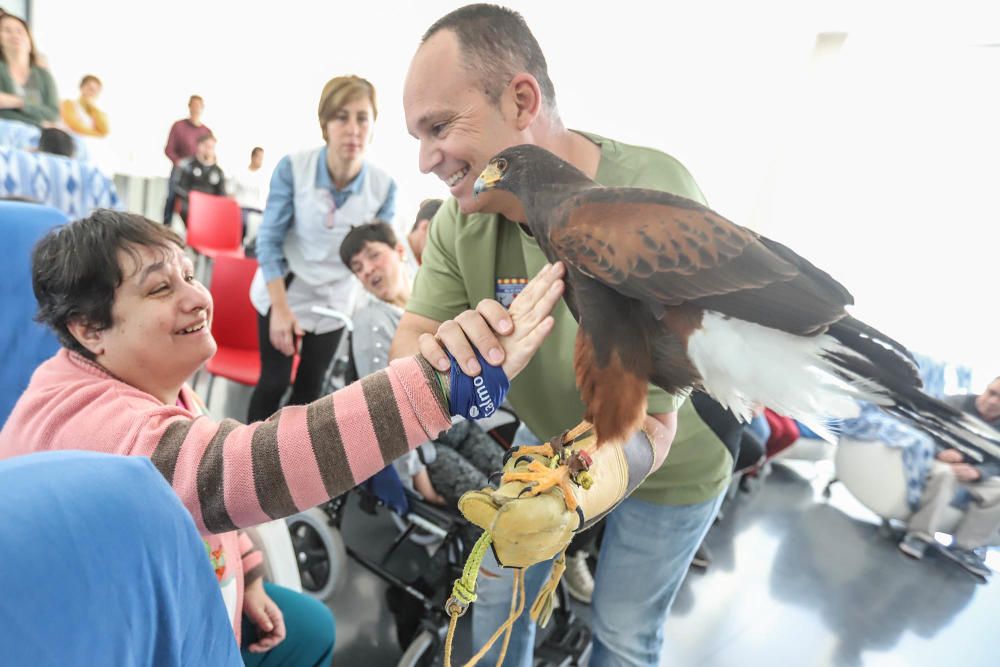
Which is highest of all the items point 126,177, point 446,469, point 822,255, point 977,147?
point 977,147

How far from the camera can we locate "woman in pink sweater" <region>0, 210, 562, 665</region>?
604mm

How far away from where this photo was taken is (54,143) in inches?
114

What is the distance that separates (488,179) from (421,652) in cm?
135

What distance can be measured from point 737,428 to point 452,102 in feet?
2.65

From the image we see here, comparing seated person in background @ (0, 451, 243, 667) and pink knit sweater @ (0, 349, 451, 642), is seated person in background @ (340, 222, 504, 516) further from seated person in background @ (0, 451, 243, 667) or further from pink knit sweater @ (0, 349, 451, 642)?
seated person in background @ (0, 451, 243, 667)

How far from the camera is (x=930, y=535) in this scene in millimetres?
2879

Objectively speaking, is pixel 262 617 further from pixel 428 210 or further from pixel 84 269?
pixel 428 210

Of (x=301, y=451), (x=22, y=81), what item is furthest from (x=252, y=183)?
(x=301, y=451)

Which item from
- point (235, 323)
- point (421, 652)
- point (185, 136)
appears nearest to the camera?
point (421, 652)

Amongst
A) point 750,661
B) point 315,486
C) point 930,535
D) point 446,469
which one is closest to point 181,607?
point 315,486

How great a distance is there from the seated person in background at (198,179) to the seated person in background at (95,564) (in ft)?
18.9

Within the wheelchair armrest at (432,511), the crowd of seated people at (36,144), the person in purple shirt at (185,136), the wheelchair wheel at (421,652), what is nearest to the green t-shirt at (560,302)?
the wheelchair armrest at (432,511)

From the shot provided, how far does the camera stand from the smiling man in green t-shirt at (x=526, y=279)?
0.69 metres

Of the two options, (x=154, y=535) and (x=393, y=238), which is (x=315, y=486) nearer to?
(x=154, y=535)
